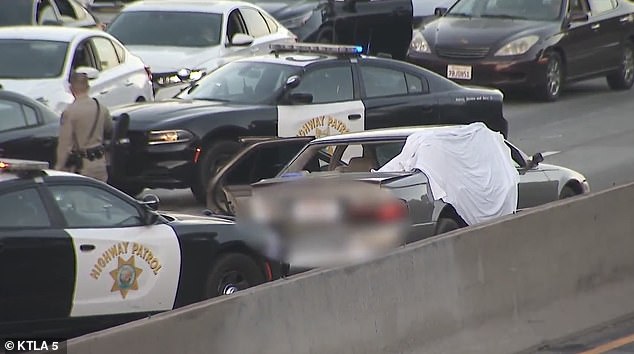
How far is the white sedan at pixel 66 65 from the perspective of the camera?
18438 millimetres

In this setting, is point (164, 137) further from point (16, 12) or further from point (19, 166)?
point (16, 12)

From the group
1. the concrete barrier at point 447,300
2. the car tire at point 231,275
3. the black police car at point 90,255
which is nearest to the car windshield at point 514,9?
the concrete barrier at point 447,300

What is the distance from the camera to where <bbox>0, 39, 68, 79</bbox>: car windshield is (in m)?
18.7

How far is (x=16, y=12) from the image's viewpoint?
24047 mm

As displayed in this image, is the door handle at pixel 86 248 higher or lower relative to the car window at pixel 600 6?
higher

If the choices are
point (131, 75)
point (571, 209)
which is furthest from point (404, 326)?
point (131, 75)

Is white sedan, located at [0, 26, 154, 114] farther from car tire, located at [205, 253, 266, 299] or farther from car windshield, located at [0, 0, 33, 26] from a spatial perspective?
car tire, located at [205, 253, 266, 299]

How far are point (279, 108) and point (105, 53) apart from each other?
3797 mm

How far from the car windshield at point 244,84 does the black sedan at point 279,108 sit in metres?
0.01

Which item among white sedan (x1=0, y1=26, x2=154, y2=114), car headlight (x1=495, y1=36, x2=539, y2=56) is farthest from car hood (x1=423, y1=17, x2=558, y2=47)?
white sedan (x1=0, y1=26, x2=154, y2=114)

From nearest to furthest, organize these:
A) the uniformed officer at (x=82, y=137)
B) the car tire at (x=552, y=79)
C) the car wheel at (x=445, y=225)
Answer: the car wheel at (x=445, y=225) < the uniformed officer at (x=82, y=137) < the car tire at (x=552, y=79)

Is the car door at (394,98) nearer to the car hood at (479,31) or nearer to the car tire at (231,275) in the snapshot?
the car hood at (479,31)

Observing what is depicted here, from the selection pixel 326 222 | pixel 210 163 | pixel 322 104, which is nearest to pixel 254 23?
pixel 322 104

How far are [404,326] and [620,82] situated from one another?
16.8 m
